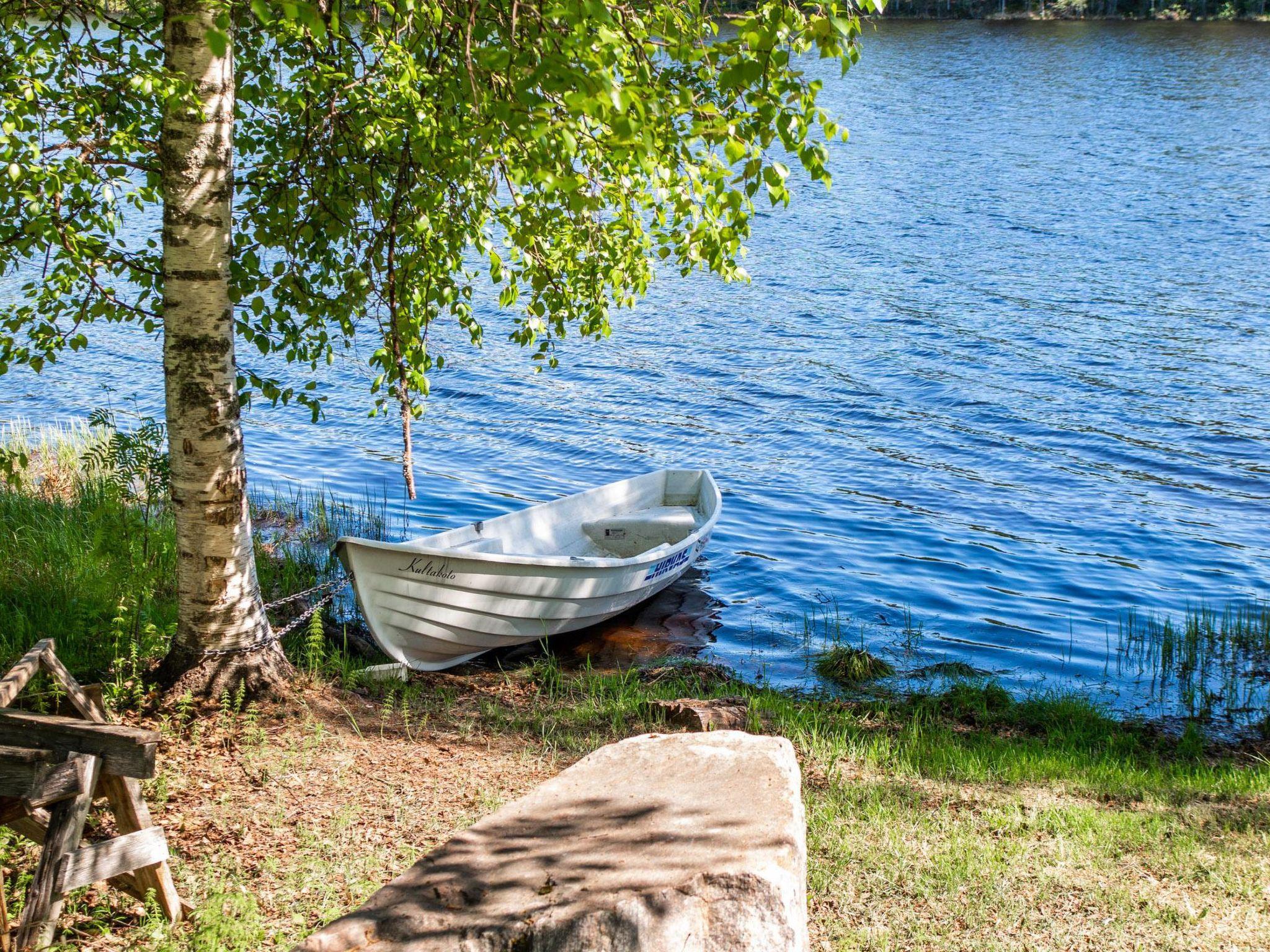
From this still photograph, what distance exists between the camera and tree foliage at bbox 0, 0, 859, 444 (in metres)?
5.36

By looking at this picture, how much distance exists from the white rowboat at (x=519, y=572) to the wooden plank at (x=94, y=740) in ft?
14.5

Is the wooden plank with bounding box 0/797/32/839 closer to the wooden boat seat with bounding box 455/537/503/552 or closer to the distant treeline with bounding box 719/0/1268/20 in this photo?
the wooden boat seat with bounding box 455/537/503/552

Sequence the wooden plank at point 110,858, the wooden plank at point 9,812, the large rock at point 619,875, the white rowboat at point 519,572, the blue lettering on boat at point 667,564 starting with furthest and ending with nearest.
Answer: the blue lettering on boat at point 667,564
the white rowboat at point 519,572
the wooden plank at point 9,812
the wooden plank at point 110,858
the large rock at point 619,875

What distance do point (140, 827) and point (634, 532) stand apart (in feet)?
25.2

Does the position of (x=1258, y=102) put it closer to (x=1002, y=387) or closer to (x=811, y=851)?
(x=1002, y=387)

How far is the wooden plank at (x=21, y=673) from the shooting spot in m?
4.40

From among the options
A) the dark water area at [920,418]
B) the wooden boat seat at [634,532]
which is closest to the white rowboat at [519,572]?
the wooden boat seat at [634,532]

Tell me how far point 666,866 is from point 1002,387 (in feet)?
50.4

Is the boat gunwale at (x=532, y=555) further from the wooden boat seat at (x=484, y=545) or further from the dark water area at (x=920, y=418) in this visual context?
the dark water area at (x=920, y=418)

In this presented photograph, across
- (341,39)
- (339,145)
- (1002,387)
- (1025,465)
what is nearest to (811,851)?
(339,145)

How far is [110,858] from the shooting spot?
4160 millimetres

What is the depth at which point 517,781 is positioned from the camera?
6.28 meters

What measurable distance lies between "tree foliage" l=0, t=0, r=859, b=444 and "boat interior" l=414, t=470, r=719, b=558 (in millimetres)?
3166

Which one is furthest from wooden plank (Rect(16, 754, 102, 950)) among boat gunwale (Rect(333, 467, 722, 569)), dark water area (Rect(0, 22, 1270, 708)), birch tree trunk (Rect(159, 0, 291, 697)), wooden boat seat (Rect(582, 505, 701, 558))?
wooden boat seat (Rect(582, 505, 701, 558))
